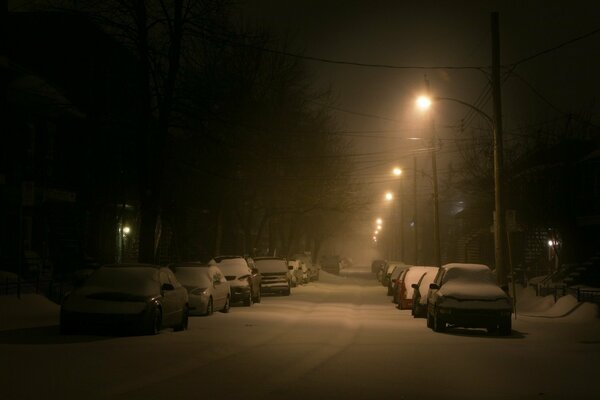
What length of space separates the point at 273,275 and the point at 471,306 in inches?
937

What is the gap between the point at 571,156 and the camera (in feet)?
147

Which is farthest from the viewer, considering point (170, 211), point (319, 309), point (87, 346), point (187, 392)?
point (170, 211)

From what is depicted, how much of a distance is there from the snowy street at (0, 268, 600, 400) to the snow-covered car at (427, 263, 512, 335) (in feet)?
1.21

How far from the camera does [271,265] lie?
45.4 meters

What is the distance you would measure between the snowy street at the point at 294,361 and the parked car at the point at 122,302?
0.31m

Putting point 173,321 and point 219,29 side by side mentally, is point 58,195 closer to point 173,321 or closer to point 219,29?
point 219,29

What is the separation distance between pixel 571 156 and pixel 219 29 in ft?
73.4

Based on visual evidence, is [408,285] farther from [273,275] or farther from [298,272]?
[298,272]

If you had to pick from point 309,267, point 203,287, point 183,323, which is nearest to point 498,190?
point 203,287

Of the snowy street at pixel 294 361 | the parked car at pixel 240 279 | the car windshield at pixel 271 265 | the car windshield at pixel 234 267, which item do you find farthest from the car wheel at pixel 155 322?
the car windshield at pixel 271 265

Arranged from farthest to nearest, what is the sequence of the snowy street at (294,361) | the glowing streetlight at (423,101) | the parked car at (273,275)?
the parked car at (273,275) < the glowing streetlight at (423,101) < the snowy street at (294,361)

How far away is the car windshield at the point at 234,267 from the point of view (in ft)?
118

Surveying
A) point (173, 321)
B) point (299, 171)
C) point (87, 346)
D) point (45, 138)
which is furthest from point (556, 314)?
point (299, 171)

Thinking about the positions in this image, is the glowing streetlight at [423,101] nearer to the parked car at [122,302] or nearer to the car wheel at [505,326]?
the car wheel at [505,326]
